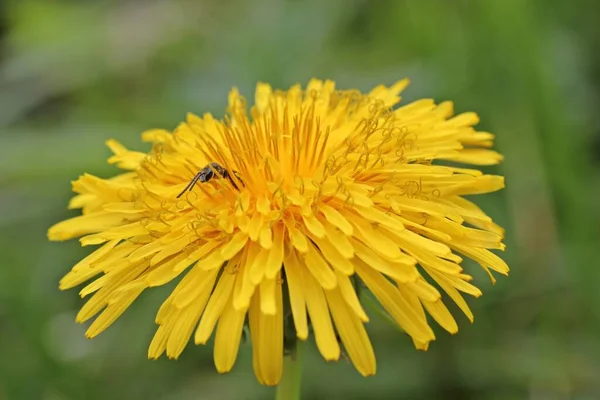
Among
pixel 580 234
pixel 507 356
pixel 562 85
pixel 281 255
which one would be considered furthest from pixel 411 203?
pixel 562 85

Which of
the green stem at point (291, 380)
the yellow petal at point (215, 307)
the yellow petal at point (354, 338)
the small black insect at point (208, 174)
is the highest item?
the small black insect at point (208, 174)

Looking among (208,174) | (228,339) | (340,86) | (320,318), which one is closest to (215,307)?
(228,339)

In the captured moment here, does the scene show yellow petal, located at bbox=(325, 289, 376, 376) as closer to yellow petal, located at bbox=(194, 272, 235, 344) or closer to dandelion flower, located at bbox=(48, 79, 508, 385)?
dandelion flower, located at bbox=(48, 79, 508, 385)

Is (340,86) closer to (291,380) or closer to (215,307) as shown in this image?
(291,380)

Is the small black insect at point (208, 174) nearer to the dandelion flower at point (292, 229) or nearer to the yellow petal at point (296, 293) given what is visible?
the dandelion flower at point (292, 229)

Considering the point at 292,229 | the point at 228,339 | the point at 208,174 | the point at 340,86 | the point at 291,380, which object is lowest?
the point at 291,380

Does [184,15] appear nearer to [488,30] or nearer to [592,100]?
[488,30]

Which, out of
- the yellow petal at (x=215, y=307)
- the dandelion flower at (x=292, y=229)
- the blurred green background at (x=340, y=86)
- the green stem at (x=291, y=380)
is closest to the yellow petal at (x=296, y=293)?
the dandelion flower at (x=292, y=229)
